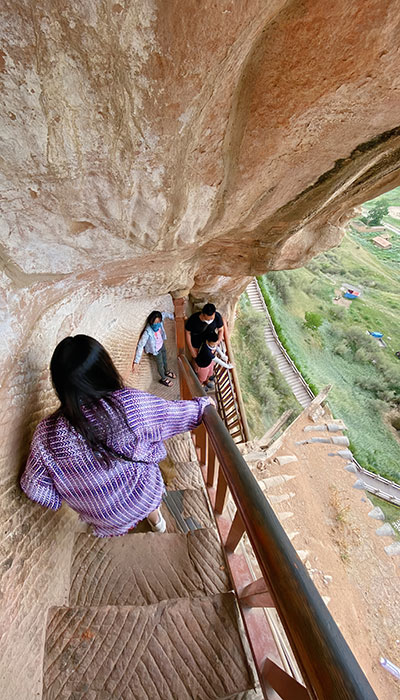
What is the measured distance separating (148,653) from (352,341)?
15338 mm

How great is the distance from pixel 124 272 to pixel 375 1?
5.83ft

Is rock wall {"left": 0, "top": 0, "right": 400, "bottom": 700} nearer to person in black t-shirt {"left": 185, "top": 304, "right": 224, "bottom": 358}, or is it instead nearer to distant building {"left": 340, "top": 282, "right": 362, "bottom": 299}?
person in black t-shirt {"left": 185, "top": 304, "right": 224, "bottom": 358}

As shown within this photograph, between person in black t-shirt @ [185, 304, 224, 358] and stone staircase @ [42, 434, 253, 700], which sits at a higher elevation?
person in black t-shirt @ [185, 304, 224, 358]

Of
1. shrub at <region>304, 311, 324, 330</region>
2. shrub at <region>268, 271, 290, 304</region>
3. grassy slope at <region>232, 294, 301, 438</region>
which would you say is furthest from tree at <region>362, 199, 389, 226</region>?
grassy slope at <region>232, 294, 301, 438</region>

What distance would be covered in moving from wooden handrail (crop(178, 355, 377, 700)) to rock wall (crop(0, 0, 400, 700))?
0.99 metres

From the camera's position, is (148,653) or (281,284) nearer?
(148,653)

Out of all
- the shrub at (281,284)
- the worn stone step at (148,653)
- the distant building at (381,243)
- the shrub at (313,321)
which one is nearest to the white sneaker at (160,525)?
the worn stone step at (148,653)

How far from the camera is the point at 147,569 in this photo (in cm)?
160

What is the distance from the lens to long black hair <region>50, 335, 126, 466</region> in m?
1.09

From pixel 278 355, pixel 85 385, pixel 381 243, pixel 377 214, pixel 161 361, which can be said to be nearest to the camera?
pixel 85 385

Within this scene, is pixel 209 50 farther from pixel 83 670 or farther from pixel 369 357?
pixel 369 357

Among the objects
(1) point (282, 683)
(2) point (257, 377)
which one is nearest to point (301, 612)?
(1) point (282, 683)

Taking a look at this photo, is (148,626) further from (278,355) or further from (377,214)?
(377,214)

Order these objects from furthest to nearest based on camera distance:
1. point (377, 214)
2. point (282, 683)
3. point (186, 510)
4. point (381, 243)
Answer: point (377, 214)
point (381, 243)
point (186, 510)
point (282, 683)
